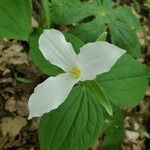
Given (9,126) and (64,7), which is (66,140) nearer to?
(9,126)

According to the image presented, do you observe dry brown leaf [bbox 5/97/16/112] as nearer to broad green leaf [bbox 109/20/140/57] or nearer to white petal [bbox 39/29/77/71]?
broad green leaf [bbox 109/20/140/57]

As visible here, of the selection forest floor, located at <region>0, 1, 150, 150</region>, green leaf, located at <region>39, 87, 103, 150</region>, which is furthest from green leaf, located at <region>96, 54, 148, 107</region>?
forest floor, located at <region>0, 1, 150, 150</region>

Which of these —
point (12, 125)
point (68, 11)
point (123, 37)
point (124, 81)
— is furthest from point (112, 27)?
point (12, 125)

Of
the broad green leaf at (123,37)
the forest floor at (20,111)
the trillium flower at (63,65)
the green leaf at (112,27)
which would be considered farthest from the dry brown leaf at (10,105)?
the trillium flower at (63,65)

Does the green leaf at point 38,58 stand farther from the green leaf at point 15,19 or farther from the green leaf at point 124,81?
the green leaf at point 124,81

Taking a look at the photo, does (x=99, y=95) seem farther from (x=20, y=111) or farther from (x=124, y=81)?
(x=20, y=111)

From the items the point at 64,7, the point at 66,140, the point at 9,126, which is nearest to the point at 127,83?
the point at 66,140
